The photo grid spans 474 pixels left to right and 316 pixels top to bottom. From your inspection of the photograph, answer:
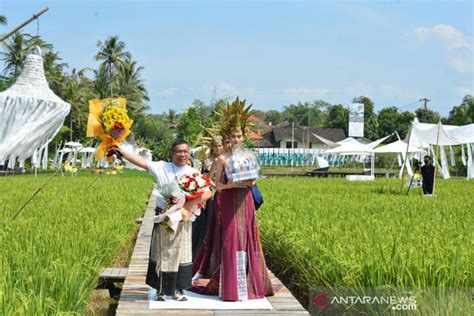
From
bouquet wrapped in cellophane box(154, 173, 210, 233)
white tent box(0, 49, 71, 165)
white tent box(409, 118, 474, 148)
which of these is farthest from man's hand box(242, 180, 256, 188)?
white tent box(0, 49, 71, 165)

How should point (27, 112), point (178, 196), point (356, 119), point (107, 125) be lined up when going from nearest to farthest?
point (178, 196) → point (107, 125) → point (27, 112) → point (356, 119)

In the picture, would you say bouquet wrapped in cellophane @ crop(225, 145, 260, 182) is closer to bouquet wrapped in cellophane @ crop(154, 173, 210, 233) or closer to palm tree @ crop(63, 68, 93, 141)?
bouquet wrapped in cellophane @ crop(154, 173, 210, 233)

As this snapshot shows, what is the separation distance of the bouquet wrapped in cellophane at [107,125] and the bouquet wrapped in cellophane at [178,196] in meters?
0.51

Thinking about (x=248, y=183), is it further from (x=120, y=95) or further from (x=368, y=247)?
(x=120, y=95)

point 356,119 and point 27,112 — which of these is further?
point 356,119

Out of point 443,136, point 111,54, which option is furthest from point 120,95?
point 443,136

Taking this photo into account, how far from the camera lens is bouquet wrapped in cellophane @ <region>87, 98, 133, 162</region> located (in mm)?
4438

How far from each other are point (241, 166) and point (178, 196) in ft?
1.64

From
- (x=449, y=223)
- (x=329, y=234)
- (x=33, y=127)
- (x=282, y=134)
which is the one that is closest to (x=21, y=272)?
(x=329, y=234)

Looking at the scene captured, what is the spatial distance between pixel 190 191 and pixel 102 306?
5.99 ft

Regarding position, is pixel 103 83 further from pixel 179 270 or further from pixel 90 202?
pixel 179 270

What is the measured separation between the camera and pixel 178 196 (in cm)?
432

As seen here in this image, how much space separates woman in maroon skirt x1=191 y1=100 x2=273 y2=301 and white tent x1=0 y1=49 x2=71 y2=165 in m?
21.1

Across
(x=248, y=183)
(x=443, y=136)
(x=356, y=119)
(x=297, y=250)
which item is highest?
(x=356, y=119)
